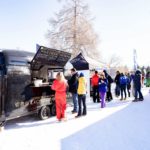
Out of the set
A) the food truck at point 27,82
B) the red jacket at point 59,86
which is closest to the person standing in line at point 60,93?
the red jacket at point 59,86

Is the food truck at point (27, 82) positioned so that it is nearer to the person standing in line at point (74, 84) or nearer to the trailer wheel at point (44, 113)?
the trailer wheel at point (44, 113)

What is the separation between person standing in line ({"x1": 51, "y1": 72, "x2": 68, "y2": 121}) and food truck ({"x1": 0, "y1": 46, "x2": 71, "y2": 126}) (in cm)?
52

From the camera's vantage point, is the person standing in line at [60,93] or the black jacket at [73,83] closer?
the person standing in line at [60,93]

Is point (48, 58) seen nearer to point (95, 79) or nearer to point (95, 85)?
point (95, 79)

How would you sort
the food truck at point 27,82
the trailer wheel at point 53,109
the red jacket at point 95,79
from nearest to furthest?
the food truck at point 27,82 < the trailer wheel at point 53,109 < the red jacket at point 95,79

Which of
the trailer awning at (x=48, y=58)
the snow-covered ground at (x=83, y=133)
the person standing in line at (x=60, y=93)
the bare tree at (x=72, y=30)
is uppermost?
the bare tree at (x=72, y=30)

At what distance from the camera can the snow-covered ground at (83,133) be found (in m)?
6.76

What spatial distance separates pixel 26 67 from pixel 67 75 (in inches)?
122

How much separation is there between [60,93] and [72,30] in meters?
21.8

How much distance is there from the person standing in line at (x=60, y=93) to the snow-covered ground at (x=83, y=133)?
0.31 m

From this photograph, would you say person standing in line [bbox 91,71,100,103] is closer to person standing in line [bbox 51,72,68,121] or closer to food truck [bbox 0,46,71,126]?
food truck [bbox 0,46,71,126]

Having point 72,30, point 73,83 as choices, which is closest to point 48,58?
point 73,83

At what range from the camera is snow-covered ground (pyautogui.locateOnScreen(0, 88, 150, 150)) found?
6.76 m

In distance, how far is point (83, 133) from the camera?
7.93 metres
